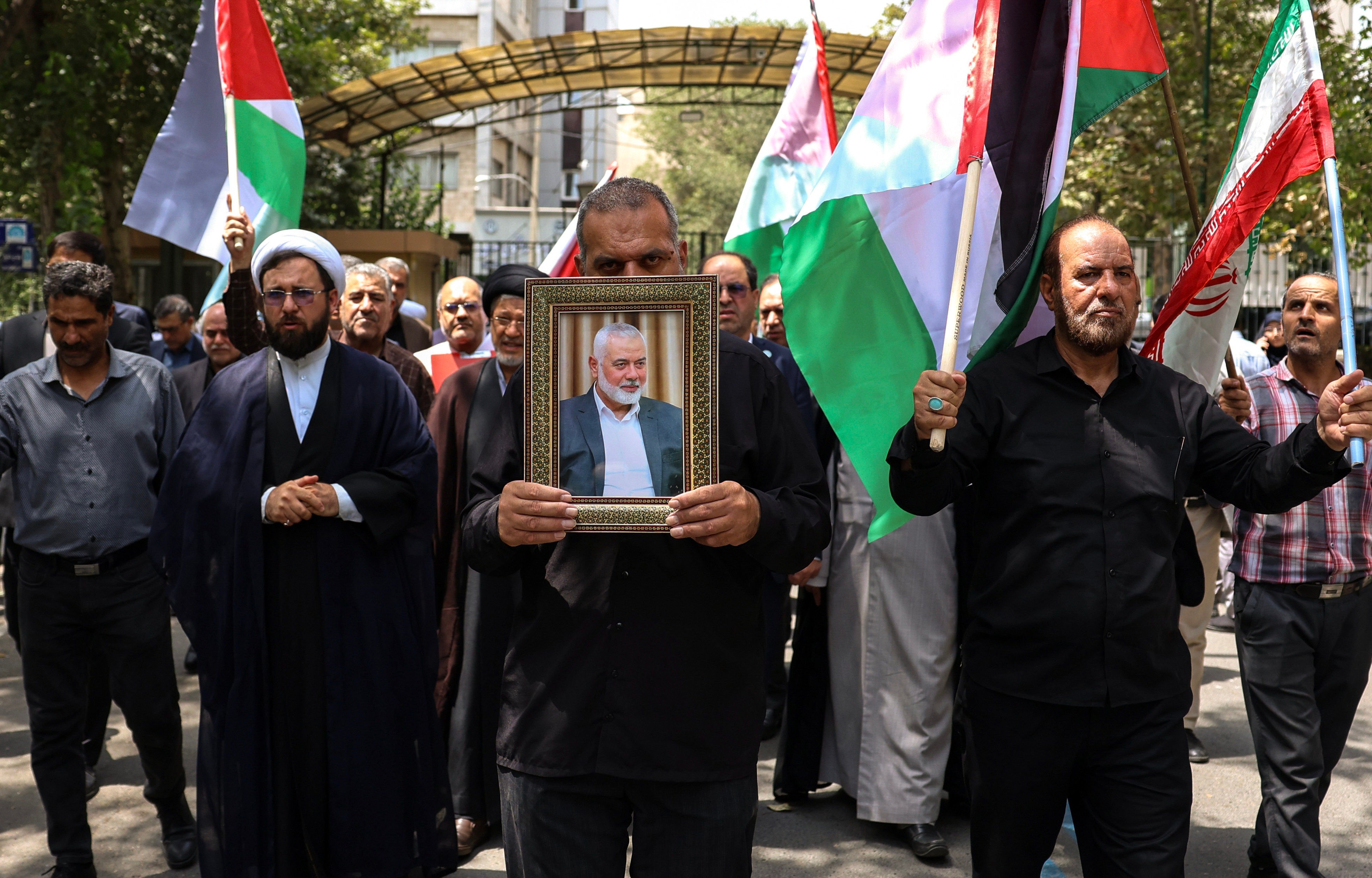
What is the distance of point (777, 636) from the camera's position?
645 cm

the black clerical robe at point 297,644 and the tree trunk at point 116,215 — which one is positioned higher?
the tree trunk at point 116,215

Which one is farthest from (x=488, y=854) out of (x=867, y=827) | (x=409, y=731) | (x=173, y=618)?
(x=173, y=618)

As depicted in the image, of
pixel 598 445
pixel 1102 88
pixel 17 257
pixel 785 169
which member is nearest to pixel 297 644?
pixel 598 445

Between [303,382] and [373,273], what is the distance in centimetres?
202

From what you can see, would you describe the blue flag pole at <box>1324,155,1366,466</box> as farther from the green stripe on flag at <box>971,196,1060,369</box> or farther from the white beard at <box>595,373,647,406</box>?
the white beard at <box>595,373,647,406</box>

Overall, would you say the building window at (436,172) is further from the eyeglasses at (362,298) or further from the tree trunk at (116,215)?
the eyeglasses at (362,298)

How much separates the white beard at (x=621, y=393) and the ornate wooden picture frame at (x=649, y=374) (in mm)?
18

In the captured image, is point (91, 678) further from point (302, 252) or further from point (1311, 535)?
point (1311, 535)

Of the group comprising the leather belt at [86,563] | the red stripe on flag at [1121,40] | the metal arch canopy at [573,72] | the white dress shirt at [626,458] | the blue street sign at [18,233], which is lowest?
the leather belt at [86,563]

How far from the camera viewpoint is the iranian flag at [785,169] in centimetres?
657

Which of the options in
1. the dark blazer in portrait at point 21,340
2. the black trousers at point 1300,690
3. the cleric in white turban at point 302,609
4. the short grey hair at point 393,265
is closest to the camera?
the cleric in white turban at point 302,609

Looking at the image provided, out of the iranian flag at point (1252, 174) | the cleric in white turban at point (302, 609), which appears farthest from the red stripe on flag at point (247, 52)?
the iranian flag at point (1252, 174)

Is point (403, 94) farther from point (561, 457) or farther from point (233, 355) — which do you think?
point (561, 457)

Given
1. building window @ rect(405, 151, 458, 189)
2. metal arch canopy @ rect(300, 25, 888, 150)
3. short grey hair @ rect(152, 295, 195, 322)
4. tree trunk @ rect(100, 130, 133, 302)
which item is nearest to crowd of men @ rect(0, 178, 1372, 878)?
short grey hair @ rect(152, 295, 195, 322)
